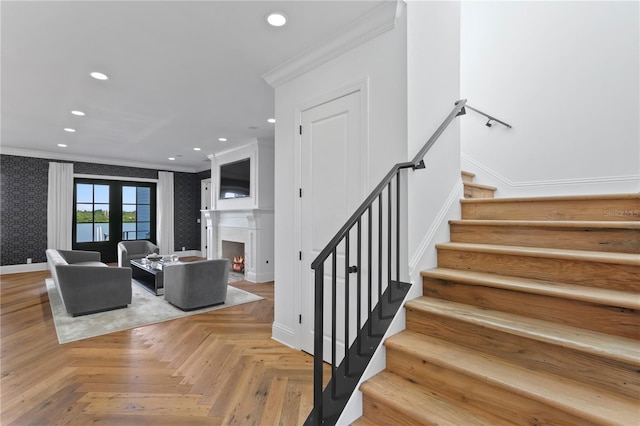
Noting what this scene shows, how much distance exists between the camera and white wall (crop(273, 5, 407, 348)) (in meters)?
2.09

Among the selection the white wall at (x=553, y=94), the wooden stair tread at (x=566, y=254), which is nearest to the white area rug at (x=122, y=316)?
the wooden stair tread at (x=566, y=254)

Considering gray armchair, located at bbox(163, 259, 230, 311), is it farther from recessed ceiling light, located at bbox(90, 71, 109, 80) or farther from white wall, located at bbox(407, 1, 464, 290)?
white wall, located at bbox(407, 1, 464, 290)

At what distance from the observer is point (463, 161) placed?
359 centimetres

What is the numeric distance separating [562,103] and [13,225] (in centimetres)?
943

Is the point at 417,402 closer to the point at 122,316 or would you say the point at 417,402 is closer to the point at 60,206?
the point at 122,316

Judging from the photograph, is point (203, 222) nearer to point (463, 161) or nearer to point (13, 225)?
point (13, 225)

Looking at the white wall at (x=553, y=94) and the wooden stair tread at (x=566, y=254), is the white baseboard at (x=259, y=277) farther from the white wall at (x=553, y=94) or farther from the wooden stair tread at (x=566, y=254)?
the wooden stair tread at (x=566, y=254)

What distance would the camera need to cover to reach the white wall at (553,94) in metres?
2.64

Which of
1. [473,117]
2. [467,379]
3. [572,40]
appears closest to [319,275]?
[467,379]

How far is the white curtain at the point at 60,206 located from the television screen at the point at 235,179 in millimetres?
Answer: 3467

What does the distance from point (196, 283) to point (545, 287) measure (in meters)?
3.64

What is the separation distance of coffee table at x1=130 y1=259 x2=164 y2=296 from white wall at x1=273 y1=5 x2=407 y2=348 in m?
2.59

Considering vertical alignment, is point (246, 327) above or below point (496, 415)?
below

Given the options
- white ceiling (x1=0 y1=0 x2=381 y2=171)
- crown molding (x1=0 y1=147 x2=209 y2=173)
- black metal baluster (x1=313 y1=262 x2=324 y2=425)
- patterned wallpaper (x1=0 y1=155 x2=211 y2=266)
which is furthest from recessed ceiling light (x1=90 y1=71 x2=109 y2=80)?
patterned wallpaper (x1=0 y1=155 x2=211 y2=266)
